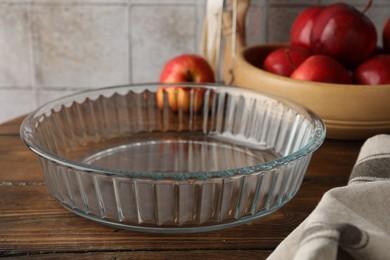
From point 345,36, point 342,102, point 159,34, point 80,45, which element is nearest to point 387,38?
point 345,36

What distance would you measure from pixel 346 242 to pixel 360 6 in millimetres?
848

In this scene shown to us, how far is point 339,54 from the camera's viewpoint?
835 mm

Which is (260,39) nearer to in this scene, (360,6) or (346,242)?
(360,6)

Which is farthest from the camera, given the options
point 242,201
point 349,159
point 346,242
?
point 349,159

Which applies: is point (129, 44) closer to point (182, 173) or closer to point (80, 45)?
point (80, 45)

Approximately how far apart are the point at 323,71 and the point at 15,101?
0.74 m

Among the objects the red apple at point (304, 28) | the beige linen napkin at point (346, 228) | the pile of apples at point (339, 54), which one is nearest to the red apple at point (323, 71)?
the pile of apples at point (339, 54)

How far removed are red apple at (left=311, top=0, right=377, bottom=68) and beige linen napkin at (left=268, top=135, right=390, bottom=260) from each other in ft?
1.06

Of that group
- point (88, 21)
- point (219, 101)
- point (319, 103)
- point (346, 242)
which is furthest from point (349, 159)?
point (88, 21)

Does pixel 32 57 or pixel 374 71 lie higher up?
pixel 374 71

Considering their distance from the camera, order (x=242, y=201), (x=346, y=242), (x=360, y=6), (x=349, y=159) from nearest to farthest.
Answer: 1. (x=346, y=242)
2. (x=242, y=201)
3. (x=349, y=159)
4. (x=360, y=6)

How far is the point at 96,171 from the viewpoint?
1.63ft

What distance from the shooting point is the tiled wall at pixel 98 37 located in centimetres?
118

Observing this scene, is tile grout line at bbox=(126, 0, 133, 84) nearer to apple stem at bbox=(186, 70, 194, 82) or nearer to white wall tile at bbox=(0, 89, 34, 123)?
white wall tile at bbox=(0, 89, 34, 123)
